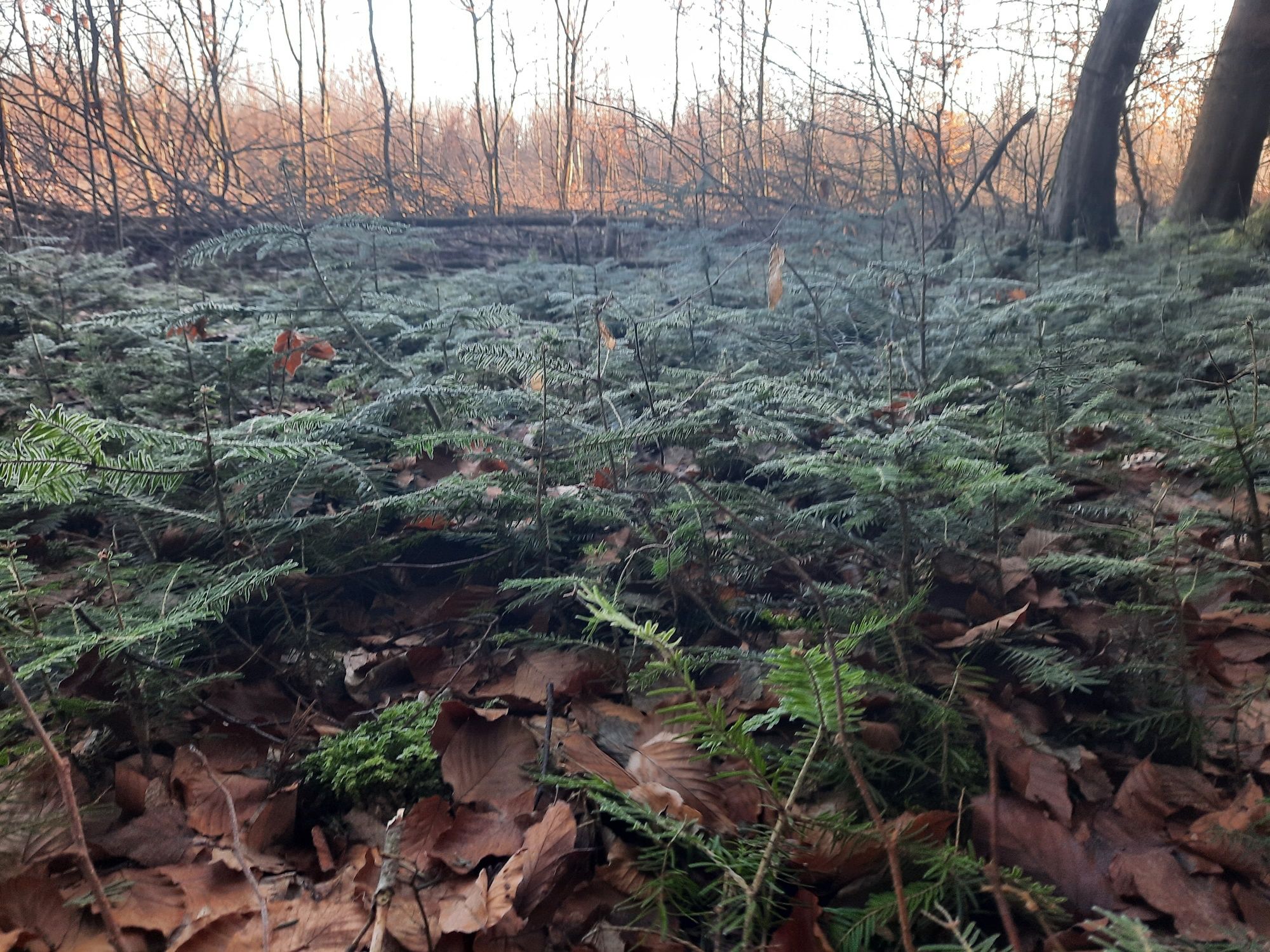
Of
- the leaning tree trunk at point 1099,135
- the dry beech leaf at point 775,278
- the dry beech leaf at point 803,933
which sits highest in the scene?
the leaning tree trunk at point 1099,135

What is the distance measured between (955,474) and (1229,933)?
884 millimetres

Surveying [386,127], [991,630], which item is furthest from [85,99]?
[991,630]

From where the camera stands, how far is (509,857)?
1.33 metres

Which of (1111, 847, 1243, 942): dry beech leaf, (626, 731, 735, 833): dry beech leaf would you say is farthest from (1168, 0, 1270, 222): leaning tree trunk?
(626, 731, 735, 833): dry beech leaf

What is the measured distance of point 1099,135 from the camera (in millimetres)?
6758

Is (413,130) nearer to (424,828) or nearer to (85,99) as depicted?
(85,99)

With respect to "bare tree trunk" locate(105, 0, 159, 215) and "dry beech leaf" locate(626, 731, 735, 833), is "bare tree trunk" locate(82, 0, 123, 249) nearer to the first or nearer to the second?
"bare tree trunk" locate(105, 0, 159, 215)

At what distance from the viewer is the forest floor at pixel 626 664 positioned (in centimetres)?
120

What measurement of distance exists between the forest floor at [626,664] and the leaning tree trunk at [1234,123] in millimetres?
5815

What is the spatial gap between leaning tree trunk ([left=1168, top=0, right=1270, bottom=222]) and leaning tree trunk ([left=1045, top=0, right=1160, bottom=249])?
0.80 meters

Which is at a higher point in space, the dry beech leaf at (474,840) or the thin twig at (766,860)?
the thin twig at (766,860)

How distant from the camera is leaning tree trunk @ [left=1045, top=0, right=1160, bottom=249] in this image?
654 cm

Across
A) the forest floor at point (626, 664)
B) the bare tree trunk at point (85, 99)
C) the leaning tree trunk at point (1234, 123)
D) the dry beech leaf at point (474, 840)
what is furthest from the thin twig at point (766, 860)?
the leaning tree trunk at point (1234, 123)

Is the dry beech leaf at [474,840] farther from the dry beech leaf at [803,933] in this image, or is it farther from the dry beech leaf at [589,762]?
the dry beech leaf at [803,933]
